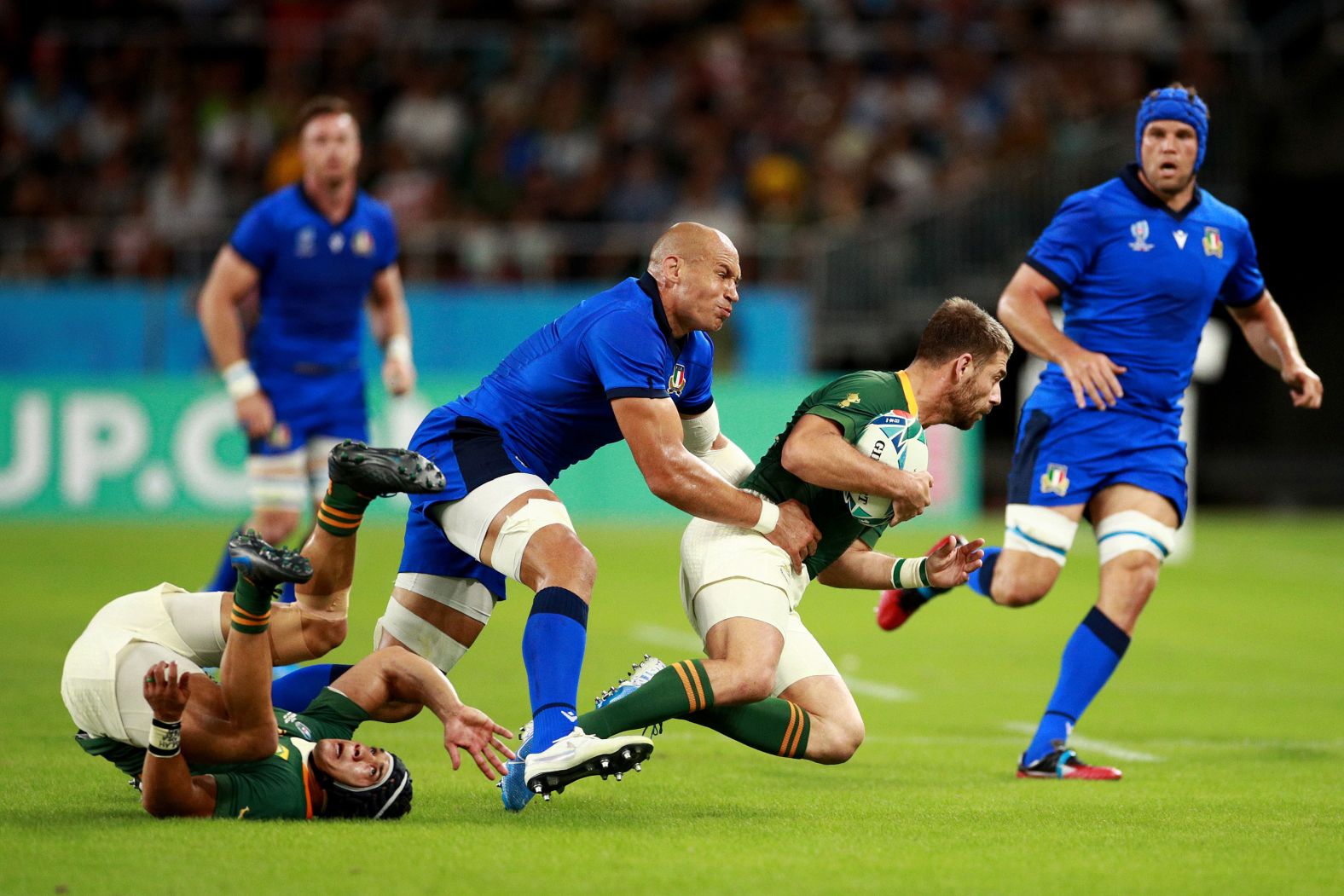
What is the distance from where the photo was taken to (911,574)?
569 cm

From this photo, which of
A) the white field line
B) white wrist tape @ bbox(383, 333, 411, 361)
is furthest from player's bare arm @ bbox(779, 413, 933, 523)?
white wrist tape @ bbox(383, 333, 411, 361)

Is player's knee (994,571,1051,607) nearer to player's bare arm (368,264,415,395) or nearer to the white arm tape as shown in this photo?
the white arm tape

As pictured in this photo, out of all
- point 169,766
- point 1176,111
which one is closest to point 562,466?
point 169,766

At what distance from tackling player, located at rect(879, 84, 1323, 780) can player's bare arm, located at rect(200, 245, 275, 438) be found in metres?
3.63

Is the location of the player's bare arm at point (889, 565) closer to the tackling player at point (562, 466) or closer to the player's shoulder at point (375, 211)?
the tackling player at point (562, 466)

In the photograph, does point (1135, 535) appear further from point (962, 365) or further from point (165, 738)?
point (165, 738)

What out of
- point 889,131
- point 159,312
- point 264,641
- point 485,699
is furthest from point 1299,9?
point 264,641

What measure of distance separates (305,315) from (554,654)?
13.5 ft

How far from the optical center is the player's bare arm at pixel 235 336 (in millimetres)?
8531

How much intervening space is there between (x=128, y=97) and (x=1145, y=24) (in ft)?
40.8

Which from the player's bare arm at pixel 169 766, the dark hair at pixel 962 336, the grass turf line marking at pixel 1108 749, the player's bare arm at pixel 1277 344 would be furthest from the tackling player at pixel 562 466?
the player's bare arm at pixel 1277 344

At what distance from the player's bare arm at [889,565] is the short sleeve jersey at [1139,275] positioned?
141 cm

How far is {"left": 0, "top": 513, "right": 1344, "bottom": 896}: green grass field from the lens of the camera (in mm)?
4355

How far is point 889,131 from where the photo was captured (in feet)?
69.0
